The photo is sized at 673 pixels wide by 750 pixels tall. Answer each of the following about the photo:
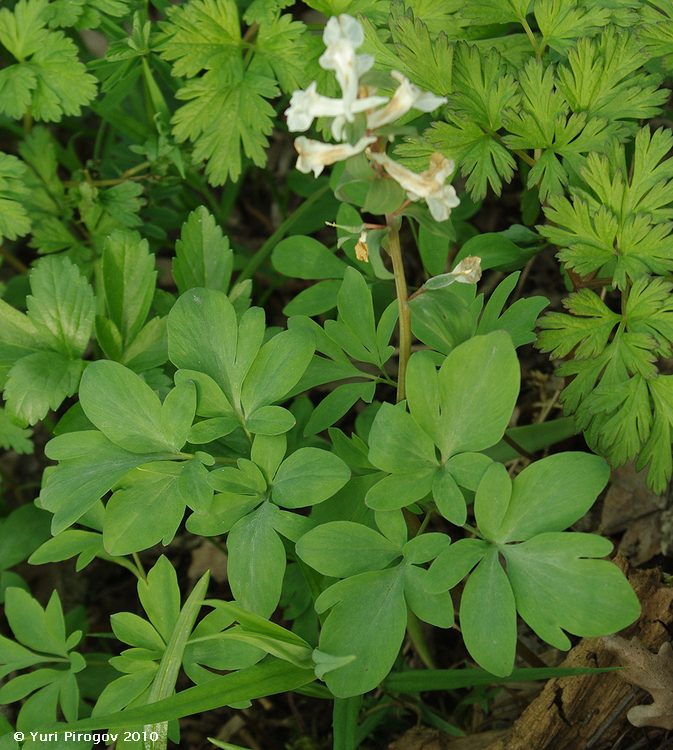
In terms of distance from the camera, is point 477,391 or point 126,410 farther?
point 126,410

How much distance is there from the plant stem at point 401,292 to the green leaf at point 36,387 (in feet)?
2.52

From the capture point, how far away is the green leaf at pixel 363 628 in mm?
1334

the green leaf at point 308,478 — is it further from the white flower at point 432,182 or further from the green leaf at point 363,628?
the white flower at point 432,182

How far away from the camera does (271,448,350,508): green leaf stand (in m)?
1.42

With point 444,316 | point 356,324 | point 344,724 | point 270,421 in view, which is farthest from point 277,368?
point 344,724

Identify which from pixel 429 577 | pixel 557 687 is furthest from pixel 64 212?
pixel 557 687

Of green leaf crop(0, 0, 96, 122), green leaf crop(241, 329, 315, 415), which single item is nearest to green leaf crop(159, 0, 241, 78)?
green leaf crop(0, 0, 96, 122)

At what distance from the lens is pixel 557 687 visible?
65.1 inches

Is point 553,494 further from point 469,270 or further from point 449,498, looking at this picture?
point 469,270

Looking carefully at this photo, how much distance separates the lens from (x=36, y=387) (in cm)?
173

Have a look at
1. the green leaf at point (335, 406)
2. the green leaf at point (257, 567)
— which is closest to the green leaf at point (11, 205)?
the green leaf at point (335, 406)

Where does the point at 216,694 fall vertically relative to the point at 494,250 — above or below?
below

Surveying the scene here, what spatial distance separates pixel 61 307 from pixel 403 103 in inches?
41.8

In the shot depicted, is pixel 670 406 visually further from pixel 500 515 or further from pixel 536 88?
pixel 536 88
